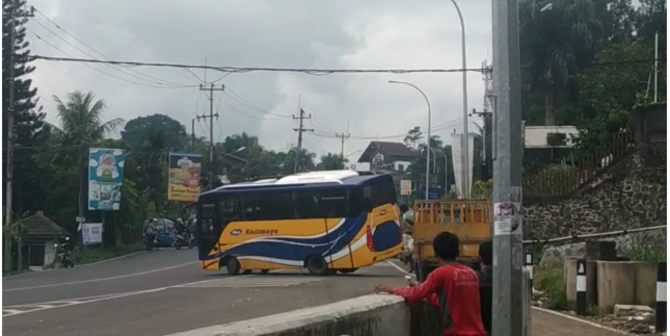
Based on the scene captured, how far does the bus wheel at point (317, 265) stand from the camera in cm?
2842

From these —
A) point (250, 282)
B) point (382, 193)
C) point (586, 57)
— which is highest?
point (586, 57)

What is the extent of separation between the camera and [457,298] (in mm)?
6543

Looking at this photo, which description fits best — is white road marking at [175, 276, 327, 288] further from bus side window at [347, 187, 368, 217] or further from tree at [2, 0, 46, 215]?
tree at [2, 0, 46, 215]

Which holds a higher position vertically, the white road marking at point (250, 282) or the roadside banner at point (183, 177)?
the roadside banner at point (183, 177)

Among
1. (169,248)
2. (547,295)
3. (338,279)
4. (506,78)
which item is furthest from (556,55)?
(506,78)

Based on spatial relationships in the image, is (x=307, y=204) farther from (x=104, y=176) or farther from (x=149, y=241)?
(x=149, y=241)

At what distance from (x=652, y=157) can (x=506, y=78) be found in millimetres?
20734

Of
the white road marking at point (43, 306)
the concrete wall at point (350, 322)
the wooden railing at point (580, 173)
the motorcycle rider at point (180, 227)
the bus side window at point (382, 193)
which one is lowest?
the white road marking at point (43, 306)

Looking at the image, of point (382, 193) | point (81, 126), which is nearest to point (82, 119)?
point (81, 126)

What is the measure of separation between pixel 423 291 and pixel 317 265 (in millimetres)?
21928

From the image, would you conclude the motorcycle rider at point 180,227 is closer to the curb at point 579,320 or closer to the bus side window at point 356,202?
the bus side window at point 356,202

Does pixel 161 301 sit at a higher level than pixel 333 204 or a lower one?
lower

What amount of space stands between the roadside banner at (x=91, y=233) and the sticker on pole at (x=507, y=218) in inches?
1767

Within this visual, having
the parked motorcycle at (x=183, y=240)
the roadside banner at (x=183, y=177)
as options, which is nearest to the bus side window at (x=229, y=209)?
the parked motorcycle at (x=183, y=240)
